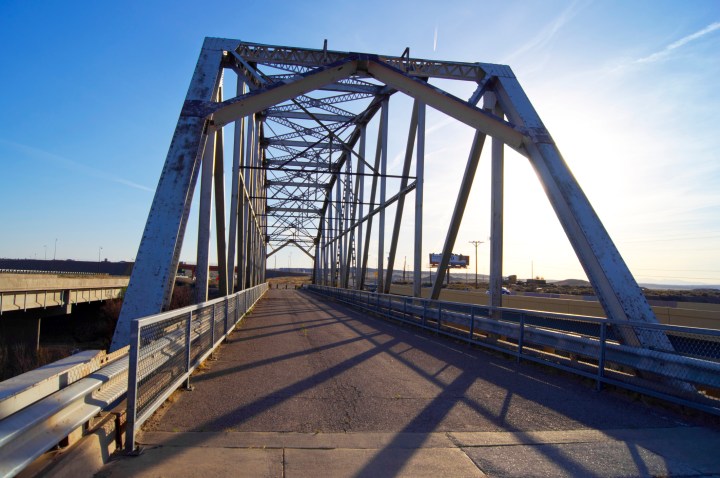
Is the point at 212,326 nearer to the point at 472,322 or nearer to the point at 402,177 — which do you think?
the point at 472,322

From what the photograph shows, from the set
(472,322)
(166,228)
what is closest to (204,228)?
(166,228)

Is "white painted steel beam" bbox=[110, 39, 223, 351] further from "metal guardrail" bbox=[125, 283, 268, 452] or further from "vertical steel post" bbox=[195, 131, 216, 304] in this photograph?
"vertical steel post" bbox=[195, 131, 216, 304]

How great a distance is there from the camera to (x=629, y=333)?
7551 mm

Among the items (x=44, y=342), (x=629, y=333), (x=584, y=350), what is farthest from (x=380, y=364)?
(x=44, y=342)

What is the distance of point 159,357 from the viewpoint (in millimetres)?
5332


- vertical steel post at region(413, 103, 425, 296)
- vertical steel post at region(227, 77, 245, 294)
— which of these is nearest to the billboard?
vertical steel post at region(413, 103, 425, 296)

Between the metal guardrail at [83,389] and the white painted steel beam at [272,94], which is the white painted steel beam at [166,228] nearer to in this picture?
the white painted steel beam at [272,94]

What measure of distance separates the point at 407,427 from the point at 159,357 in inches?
105

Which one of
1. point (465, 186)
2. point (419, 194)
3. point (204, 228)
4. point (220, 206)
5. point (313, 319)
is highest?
point (419, 194)

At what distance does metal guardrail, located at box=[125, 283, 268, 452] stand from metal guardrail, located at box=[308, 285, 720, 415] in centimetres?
546

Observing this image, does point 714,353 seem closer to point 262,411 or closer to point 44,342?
point 262,411

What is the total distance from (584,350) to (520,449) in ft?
12.3

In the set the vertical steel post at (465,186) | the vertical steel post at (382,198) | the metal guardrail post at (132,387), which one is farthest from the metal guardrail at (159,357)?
the vertical steel post at (382,198)

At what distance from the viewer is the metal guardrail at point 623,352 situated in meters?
5.89
